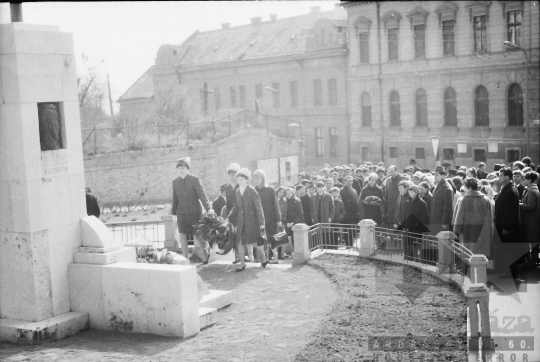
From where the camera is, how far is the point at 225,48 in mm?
52938

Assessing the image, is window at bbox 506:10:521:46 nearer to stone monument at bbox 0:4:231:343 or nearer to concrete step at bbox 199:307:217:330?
concrete step at bbox 199:307:217:330

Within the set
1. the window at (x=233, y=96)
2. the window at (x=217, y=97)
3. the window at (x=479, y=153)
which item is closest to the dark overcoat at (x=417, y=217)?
the window at (x=479, y=153)

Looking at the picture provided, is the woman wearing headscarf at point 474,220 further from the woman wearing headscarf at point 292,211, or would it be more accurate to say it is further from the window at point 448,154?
the window at point 448,154

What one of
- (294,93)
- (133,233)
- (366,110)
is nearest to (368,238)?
(133,233)

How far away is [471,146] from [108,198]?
17652 millimetres

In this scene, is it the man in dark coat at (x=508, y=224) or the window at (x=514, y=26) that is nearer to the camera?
the man in dark coat at (x=508, y=224)

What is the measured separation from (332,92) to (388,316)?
122ft

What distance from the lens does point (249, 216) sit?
1318 cm

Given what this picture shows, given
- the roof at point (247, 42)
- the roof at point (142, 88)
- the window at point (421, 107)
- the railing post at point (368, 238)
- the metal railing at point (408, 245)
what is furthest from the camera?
the roof at point (142, 88)

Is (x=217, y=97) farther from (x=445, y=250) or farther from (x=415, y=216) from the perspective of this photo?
(x=445, y=250)

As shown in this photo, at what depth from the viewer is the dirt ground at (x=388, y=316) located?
817cm

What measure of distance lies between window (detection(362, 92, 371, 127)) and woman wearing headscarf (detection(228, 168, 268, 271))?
97.1 feet

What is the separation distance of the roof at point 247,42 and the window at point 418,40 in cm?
889

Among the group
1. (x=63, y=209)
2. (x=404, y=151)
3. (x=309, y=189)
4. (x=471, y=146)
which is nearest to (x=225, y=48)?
(x=404, y=151)
